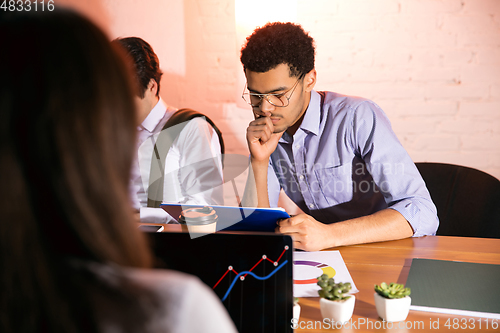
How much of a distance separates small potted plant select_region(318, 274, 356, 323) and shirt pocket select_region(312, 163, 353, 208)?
30.7 inches

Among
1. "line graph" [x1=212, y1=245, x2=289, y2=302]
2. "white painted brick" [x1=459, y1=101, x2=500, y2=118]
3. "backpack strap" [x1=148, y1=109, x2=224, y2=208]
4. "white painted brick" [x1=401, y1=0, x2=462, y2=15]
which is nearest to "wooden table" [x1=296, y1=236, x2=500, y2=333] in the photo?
"line graph" [x1=212, y1=245, x2=289, y2=302]

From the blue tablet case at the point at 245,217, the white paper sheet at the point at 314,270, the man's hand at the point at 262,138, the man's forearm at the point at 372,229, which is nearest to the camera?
the white paper sheet at the point at 314,270

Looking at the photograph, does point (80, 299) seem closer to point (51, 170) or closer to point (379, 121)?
point (51, 170)

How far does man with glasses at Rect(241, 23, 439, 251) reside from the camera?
4.14 feet

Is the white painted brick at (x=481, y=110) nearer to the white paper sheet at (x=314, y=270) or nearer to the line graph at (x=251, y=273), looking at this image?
the white paper sheet at (x=314, y=270)

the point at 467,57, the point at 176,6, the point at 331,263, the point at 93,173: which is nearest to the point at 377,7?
the point at 467,57

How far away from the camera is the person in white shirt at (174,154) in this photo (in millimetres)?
1590

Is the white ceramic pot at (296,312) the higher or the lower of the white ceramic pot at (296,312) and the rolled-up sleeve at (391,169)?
the lower

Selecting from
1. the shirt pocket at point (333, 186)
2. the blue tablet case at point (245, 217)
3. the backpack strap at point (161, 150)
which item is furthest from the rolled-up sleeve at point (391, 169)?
the backpack strap at point (161, 150)

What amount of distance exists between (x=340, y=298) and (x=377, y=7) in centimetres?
180

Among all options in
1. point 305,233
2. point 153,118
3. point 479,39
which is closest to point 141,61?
point 153,118

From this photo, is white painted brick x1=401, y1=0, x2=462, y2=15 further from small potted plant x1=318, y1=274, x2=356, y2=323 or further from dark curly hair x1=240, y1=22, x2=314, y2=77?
small potted plant x1=318, y1=274, x2=356, y2=323

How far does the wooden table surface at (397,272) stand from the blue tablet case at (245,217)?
21 centimetres

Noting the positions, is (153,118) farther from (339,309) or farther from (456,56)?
(456,56)
